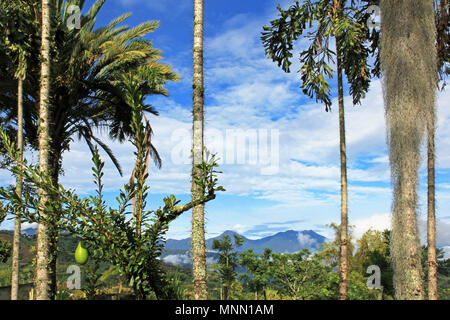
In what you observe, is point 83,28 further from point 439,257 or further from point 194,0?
point 439,257

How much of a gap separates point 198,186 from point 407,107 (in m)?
5.75

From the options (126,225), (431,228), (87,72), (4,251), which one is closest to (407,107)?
(431,228)

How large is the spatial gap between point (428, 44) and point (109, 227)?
8.26 meters

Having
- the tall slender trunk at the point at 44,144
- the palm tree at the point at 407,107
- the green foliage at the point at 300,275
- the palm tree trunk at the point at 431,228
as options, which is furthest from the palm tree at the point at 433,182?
the tall slender trunk at the point at 44,144

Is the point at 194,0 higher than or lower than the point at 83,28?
lower

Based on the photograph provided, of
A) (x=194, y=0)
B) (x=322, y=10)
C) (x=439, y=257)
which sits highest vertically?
(x=322, y=10)

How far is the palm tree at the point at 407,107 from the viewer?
24.7 feet

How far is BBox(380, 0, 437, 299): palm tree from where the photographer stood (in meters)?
7.53

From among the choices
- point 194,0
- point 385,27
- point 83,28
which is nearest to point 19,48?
point 83,28

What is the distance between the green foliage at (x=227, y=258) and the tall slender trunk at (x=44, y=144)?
10.0 metres

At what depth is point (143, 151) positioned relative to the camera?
2.84 m

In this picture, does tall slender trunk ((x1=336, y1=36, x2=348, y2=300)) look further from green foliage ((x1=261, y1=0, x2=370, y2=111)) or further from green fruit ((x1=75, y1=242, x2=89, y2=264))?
green fruit ((x1=75, y1=242, x2=89, y2=264))

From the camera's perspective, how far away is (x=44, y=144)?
651 centimetres

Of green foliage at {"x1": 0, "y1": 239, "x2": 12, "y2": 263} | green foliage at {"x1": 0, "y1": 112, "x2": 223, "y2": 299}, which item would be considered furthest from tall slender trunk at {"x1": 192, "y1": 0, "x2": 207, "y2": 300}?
green foliage at {"x1": 0, "y1": 239, "x2": 12, "y2": 263}
